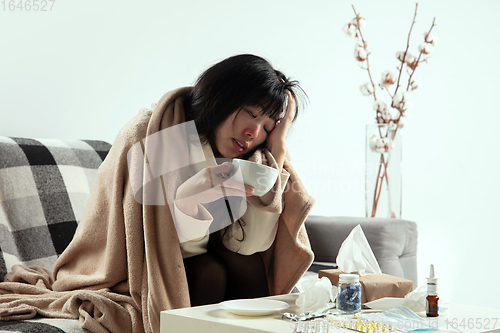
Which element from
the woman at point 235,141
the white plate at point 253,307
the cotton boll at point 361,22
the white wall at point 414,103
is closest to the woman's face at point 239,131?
the woman at point 235,141

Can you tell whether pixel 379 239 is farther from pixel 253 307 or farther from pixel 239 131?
pixel 253 307

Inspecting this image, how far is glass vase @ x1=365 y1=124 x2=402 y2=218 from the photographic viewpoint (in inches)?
77.8

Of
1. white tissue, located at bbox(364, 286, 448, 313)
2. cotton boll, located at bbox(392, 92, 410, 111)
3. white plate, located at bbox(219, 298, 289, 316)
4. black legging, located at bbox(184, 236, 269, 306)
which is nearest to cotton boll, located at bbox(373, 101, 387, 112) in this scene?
cotton boll, located at bbox(392, 92, 410, 111)

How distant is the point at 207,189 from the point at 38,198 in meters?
0.61

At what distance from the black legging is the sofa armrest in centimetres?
46

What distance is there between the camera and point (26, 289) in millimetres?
1025

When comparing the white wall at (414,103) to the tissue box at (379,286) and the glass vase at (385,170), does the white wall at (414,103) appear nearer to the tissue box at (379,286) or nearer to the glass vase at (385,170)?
the glass vase at (385,170)

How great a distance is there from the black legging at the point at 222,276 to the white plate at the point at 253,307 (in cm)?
→ 29

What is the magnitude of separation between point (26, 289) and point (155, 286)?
1.02 ft

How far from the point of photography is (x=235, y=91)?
108 centimetres

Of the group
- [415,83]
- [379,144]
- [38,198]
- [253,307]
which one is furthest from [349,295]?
[415,83]

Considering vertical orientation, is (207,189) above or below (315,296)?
above

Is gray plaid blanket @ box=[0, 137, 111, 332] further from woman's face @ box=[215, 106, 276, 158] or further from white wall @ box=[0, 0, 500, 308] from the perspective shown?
white wall @ box=[0, 0, 500, 308]

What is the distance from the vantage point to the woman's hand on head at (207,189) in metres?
0.92
